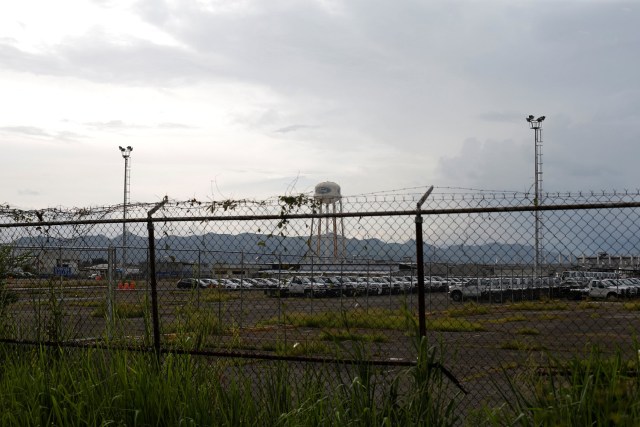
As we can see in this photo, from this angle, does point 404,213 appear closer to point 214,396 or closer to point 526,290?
point 214,396

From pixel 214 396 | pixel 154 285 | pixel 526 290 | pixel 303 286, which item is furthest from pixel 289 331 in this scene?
pixel 526 290

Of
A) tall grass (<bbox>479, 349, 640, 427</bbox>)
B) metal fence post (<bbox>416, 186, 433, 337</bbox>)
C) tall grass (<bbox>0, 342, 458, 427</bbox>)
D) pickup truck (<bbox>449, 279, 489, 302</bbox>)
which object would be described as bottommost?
pickup truck (<bbox>449, 279, 489, 302</bbox>)

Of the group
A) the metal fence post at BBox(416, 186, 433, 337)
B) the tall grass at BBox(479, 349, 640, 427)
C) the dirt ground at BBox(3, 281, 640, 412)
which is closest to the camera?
the tall grass at BBox(479, 349, 640, 427)

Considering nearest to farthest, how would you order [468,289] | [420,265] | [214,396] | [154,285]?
[214,396], [420,265], [154,285], [468,289]

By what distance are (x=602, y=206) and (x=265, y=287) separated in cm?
1494

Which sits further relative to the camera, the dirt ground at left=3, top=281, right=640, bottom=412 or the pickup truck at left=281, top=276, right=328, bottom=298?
the pickup truck at left=281, top=276, right=328, bottom=298

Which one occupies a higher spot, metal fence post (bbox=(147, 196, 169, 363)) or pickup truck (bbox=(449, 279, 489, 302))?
metal fence post (bbox=(147, 196, 169, 363))

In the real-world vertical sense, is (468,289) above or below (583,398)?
below

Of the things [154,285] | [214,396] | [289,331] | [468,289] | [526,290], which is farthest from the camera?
[468,289]

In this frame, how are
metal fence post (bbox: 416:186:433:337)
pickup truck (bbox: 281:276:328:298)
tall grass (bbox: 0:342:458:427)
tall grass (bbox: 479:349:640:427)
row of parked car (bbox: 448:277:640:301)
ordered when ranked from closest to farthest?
1. tall grass (bbox: 479:349:640:427)
2. tall grass (bbox: 0:342:458:427)
3. metal fence post (bbox: 416:186:433:337)
4. pickup truck (bbox: 281:276:328:298)
5. row of parked car (bbox: 448:277:640:301)

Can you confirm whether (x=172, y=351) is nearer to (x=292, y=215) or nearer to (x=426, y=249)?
(x=292, y=215)

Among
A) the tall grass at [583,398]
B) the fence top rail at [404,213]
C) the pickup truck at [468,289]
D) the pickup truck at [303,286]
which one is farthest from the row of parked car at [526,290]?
the tall grass at [583,398]

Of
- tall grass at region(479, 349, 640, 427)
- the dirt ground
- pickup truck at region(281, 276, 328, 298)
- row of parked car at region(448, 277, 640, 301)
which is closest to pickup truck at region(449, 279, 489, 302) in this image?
row of parked car at region(448, 277, 640, 301)

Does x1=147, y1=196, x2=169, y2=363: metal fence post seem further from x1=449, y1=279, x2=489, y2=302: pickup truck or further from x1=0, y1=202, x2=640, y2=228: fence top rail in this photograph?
x1=449, y1=279, x2=489, y2=302: pickup truck
